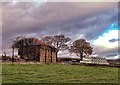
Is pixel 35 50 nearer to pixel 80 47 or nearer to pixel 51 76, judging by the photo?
pixel 80 47

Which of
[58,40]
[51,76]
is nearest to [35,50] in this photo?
[58,40]

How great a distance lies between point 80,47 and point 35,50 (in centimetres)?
1562

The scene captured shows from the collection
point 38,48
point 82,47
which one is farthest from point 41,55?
point 82,47

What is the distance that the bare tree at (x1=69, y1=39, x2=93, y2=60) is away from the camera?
89.5 meters

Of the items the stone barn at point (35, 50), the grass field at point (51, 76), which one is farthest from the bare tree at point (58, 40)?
the grass field at point (51, 76)

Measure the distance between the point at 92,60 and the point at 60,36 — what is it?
A: 17.8 meters

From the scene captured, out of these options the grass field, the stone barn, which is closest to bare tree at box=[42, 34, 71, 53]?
the stone barn

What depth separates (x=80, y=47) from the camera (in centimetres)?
9088

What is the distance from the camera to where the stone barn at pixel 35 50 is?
82250 mm

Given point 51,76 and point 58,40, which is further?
point 58,40

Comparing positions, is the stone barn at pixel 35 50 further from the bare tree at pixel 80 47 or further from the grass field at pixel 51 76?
the grass field at pixel 51 76

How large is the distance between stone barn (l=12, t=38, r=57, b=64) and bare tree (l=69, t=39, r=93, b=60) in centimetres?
667

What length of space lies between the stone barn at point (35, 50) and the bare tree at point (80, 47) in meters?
6.67

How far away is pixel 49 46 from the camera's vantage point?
9050cm
